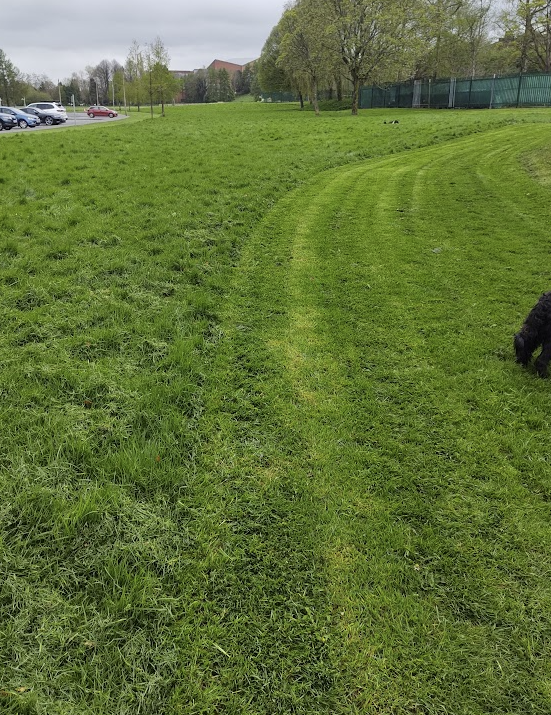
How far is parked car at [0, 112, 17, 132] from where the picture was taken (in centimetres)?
2700

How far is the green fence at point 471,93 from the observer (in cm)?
3077

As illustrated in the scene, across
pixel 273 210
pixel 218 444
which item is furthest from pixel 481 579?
pixel 273 210

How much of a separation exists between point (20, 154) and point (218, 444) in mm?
13638

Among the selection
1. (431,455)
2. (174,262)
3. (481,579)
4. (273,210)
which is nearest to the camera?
(481,579)

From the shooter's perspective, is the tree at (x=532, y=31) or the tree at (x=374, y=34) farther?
the tree at (x=532, y=31)

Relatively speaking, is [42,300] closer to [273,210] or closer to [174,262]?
[174,262]

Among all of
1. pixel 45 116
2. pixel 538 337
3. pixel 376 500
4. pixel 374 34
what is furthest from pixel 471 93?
pixel 376 500

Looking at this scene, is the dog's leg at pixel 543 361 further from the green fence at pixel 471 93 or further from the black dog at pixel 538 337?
the green fence at pixel 471 93

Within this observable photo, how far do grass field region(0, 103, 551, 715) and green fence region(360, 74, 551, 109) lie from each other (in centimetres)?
3174

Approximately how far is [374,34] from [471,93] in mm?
8879

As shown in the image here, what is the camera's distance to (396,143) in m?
17.2

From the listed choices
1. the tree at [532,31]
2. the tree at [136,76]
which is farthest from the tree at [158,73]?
the tree at [532,31]

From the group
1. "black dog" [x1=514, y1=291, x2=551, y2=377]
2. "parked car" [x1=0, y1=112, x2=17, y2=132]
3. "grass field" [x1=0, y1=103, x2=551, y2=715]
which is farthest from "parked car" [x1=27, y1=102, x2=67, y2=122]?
"black dog" [x1=514, y1=291, x2=551, y2=377]

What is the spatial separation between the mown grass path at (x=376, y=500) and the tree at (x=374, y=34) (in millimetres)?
31079
